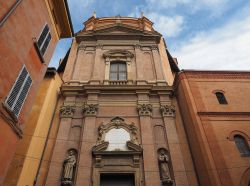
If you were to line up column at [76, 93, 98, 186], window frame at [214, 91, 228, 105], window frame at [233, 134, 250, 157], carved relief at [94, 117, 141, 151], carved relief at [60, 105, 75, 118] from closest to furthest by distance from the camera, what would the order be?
window frame at [233, 134, 250, 157] < column at [76, 93, 98, 186] < carved relief at [94, 117, 141, 151] < window frame at [214, 91, 228, 105] < carved relief at [60, 105, 75, 118]

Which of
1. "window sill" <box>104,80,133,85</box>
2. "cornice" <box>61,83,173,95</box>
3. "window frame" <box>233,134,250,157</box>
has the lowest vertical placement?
"window frame" <box>233,134,250,157</box>

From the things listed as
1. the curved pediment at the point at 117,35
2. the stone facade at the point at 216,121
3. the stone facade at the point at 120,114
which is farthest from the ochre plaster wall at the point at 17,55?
the curved pediment at the point at 117,35

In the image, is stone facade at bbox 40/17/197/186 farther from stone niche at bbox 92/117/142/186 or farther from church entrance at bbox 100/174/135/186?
church entrance at bbox 100/174/135/186

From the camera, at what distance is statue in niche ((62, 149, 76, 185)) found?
32.8 feet

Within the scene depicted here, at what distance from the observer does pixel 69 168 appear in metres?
10.4

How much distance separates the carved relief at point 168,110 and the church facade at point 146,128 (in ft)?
0.05

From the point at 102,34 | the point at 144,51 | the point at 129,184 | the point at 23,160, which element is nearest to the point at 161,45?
the point at 144,51

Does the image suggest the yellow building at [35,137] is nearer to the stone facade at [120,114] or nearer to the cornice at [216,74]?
the stone facade at [120,114]

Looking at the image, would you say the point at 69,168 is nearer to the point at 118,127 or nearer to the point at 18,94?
the point at 118,127

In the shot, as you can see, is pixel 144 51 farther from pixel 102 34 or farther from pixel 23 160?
pixel 23 160

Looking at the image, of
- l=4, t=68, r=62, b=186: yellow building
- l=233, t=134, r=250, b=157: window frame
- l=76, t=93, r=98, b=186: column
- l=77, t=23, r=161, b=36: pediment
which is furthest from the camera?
l=77, t=23, r=161, b=36: pediment

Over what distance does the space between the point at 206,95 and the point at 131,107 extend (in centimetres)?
415

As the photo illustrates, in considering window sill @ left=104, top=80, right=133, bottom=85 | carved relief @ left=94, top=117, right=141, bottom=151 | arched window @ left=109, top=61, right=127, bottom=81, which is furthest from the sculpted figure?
arched window @ left=109, top=61, right=127, bottom=81

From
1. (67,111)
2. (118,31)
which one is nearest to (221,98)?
(67,111)
